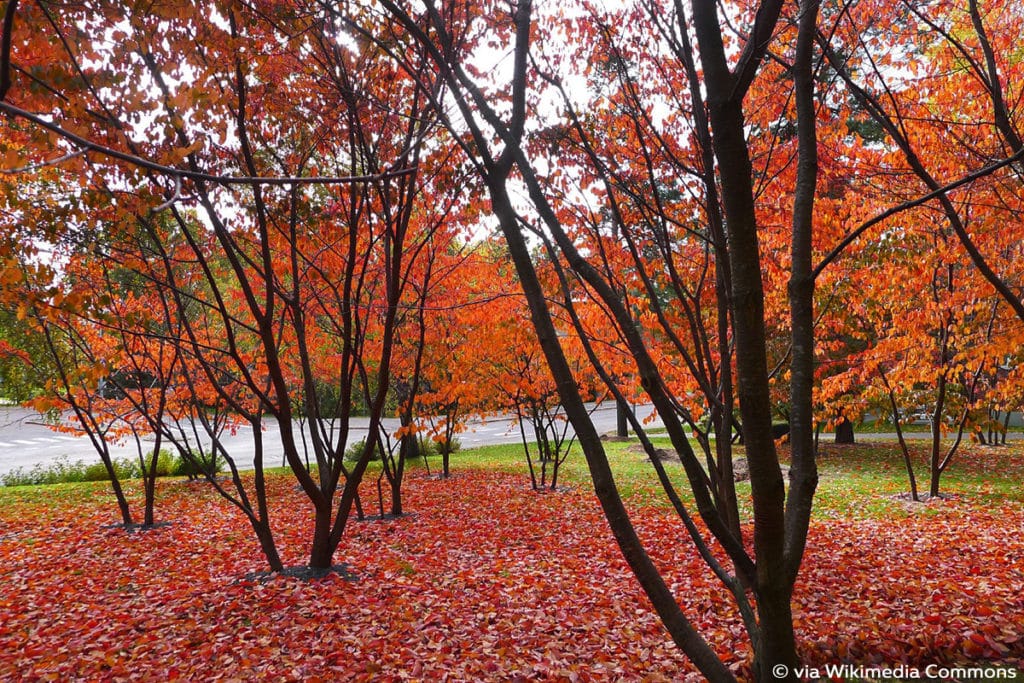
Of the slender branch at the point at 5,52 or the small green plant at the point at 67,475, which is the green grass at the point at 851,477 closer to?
the small green plant at the point at 67,475

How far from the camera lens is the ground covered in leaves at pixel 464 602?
3945mm

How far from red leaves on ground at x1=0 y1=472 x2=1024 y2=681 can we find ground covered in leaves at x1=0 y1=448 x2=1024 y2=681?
2 cm

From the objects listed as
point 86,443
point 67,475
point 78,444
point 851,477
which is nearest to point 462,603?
point 851,477

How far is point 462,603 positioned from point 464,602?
1.3 inches

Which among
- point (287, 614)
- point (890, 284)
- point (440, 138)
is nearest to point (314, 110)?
point (440, 138)

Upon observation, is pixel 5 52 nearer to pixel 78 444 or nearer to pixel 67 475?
pixel 67 475

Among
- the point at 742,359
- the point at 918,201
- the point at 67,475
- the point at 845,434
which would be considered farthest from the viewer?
the point at 845,434

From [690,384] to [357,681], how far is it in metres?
5.48

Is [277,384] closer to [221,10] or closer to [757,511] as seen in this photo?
[221,10]

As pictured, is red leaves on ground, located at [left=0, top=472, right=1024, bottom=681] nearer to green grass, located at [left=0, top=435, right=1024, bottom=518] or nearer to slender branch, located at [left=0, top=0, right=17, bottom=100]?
green grass, located at [left=0, top=435, right=1024, bottom=518]

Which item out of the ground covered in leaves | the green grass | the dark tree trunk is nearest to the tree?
the ground covered in leaves

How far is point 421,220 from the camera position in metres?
7.82

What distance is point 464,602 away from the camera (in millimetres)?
5285

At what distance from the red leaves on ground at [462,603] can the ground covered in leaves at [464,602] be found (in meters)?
0.02
